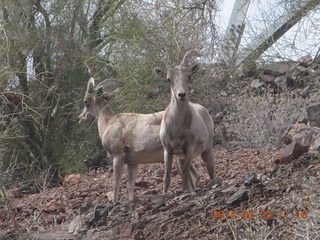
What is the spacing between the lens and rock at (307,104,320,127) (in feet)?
46.7

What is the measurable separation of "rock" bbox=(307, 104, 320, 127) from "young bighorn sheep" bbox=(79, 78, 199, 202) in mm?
2823

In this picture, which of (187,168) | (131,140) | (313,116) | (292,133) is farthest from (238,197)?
(313,116)

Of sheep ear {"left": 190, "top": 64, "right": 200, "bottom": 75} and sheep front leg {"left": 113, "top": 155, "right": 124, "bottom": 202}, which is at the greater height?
sheep ear {"left": 190, "top": 64, "right": 200, "bottom": 75}

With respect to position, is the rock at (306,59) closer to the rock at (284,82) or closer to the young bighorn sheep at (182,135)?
the young bighorn sheep at (182,135)

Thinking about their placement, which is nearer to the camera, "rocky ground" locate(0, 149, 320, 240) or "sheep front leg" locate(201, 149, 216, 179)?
"rocky ground" locate(0, 149, 320, 240)

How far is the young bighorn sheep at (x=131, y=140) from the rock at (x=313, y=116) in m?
2.82

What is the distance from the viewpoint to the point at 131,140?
13.0 meters

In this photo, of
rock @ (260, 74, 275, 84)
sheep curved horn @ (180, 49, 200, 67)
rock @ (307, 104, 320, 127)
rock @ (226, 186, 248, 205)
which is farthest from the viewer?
rock @ (260, 74, 275, 84)

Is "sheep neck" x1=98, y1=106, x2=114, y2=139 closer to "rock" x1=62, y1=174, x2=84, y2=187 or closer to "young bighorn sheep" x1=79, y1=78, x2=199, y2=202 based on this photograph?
"young bighorn sheep" x1=79, y1=78, x2=199, y2=202

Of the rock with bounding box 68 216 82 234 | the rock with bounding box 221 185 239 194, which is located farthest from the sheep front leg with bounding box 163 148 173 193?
the rock with bounding box 221 185 239 194

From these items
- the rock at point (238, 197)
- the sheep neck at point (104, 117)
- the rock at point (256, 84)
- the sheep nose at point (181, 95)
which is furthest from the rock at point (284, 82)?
the rock at point (238, 197)

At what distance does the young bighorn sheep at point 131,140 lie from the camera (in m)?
12.7

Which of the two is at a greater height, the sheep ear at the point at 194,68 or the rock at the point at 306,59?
the rock at the point at 306,59

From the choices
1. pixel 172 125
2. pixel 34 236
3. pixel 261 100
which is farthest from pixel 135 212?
pixel 261 100
